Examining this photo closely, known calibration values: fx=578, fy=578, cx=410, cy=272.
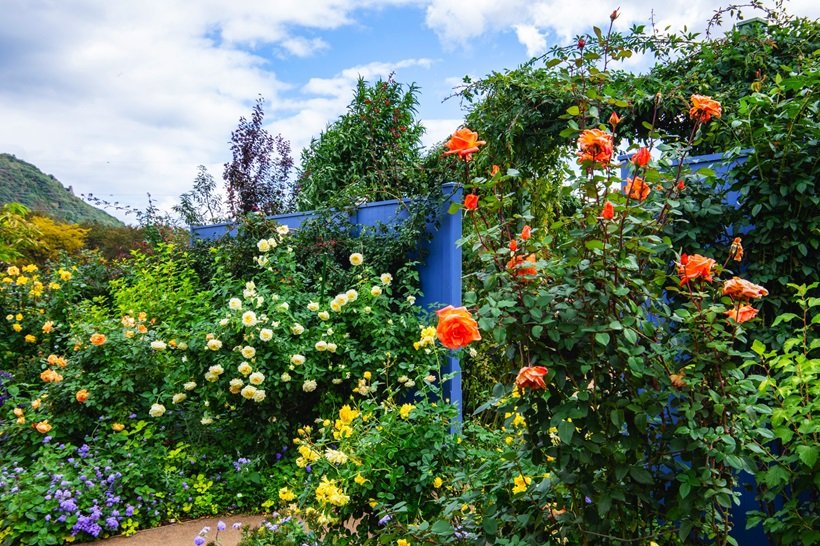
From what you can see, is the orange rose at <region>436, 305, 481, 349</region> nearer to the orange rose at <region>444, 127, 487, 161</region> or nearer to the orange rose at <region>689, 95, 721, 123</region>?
the orange rose at <region>444, 127, 487, 161</region>

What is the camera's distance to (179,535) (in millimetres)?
3043

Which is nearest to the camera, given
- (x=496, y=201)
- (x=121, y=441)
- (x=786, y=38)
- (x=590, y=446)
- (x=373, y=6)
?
(x=590, y=446)

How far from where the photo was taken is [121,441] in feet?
12.0

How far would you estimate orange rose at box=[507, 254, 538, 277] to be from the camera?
1526 millimetres

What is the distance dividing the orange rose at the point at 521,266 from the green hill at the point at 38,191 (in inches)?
636

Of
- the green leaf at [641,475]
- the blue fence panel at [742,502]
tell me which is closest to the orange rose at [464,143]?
the green leaf at [641,475]

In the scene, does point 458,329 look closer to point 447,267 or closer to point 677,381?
point 677,381

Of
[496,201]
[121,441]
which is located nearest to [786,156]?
[496,201]

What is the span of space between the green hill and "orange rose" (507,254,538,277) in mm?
16160

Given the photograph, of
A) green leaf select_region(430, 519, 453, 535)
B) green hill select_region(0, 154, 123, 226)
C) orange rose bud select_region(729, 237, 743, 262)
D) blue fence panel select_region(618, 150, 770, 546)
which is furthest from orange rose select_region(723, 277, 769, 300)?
green hill select_region(0, 154, 123, 226)

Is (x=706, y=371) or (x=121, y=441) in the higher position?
(x=706, y=371)

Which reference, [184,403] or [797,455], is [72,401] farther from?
[797,455]

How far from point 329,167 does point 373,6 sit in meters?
2.55

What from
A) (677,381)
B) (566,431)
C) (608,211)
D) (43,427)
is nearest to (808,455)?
(677,381)
